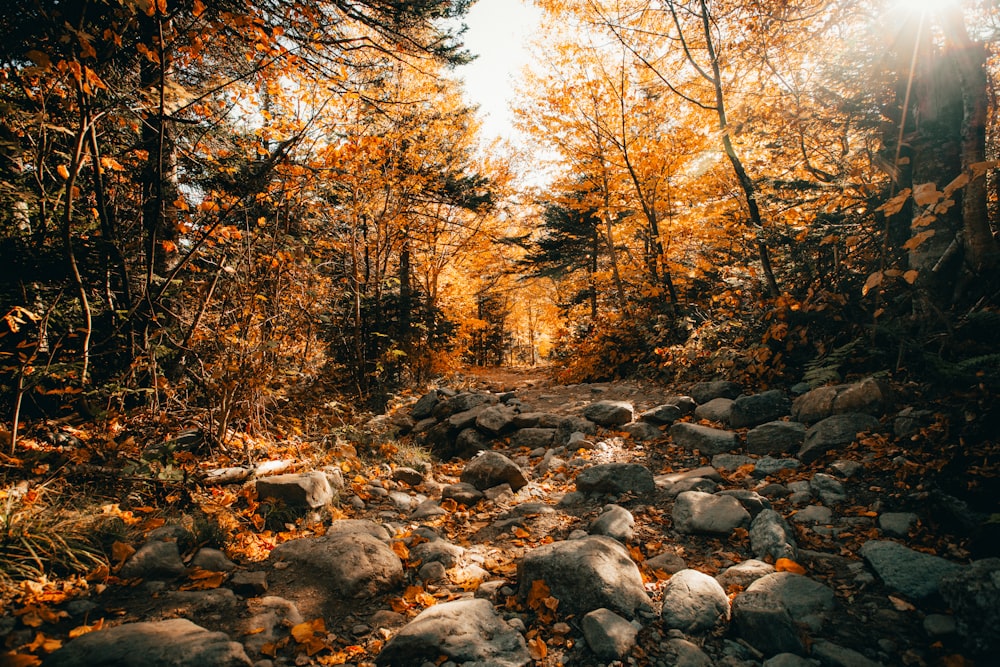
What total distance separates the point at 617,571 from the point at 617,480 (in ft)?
5.26

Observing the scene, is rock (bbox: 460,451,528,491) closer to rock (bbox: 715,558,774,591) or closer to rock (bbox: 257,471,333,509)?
rock (bbox: 257,471,333,509)

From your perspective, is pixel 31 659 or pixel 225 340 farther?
pixel 225 340

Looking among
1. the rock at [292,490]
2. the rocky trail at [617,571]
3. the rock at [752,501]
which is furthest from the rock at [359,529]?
the rock at [752,501]

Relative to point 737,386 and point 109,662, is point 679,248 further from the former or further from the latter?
point 109,662

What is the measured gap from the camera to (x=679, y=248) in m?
10.5

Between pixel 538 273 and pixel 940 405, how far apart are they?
11.0 metres

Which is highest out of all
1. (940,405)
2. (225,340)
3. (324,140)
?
(324,140)

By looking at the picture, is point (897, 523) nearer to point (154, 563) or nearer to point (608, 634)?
point (608, 634)

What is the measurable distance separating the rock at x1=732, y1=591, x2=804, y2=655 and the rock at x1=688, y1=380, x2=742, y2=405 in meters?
3.95

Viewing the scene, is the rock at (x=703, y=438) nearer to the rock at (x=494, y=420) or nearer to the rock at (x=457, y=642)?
the rock at (x=494, y=420)

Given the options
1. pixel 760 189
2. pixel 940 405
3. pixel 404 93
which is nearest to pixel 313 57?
pixel 404 93

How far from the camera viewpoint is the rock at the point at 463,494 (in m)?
4.29

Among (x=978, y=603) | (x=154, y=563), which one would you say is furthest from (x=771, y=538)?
(x=154, y=563)

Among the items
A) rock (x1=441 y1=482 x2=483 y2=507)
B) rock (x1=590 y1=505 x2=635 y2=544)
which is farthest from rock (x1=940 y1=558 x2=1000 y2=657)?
rock (x1=441 y1=482 x2=483 y2=507)
